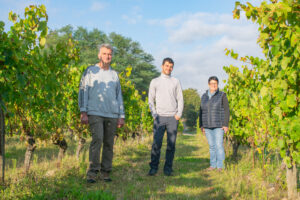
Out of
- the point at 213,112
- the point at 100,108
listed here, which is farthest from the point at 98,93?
the point at 213,112

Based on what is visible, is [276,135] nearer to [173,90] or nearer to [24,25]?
[173,90]

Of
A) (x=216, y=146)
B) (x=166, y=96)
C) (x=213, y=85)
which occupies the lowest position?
(x=216, y=146)

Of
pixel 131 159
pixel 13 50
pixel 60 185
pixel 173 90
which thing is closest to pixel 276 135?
pixel 173 90

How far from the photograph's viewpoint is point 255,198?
2.99 m

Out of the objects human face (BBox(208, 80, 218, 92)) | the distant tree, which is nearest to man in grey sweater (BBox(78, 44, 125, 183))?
human face (BBox(208, 80, 218, 92))

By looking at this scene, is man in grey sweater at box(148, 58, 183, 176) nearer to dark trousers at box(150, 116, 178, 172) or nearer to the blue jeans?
dark trousers at box(150, 116, 178, 172)

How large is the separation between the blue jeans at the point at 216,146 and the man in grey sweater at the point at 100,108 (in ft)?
6.81

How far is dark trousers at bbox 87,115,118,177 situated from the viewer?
374 centimetres

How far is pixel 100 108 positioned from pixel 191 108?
4050 cm

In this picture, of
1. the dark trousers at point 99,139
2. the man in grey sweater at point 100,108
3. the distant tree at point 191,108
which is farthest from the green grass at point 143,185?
the distant tree at point 191,108

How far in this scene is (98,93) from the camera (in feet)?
12.5

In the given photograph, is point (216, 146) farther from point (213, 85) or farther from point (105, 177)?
point (105, 177)

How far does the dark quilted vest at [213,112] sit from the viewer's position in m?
5.00

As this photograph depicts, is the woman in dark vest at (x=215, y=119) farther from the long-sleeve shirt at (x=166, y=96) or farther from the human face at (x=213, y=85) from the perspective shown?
the long-sleeve shirt at (x=166, y=96)
